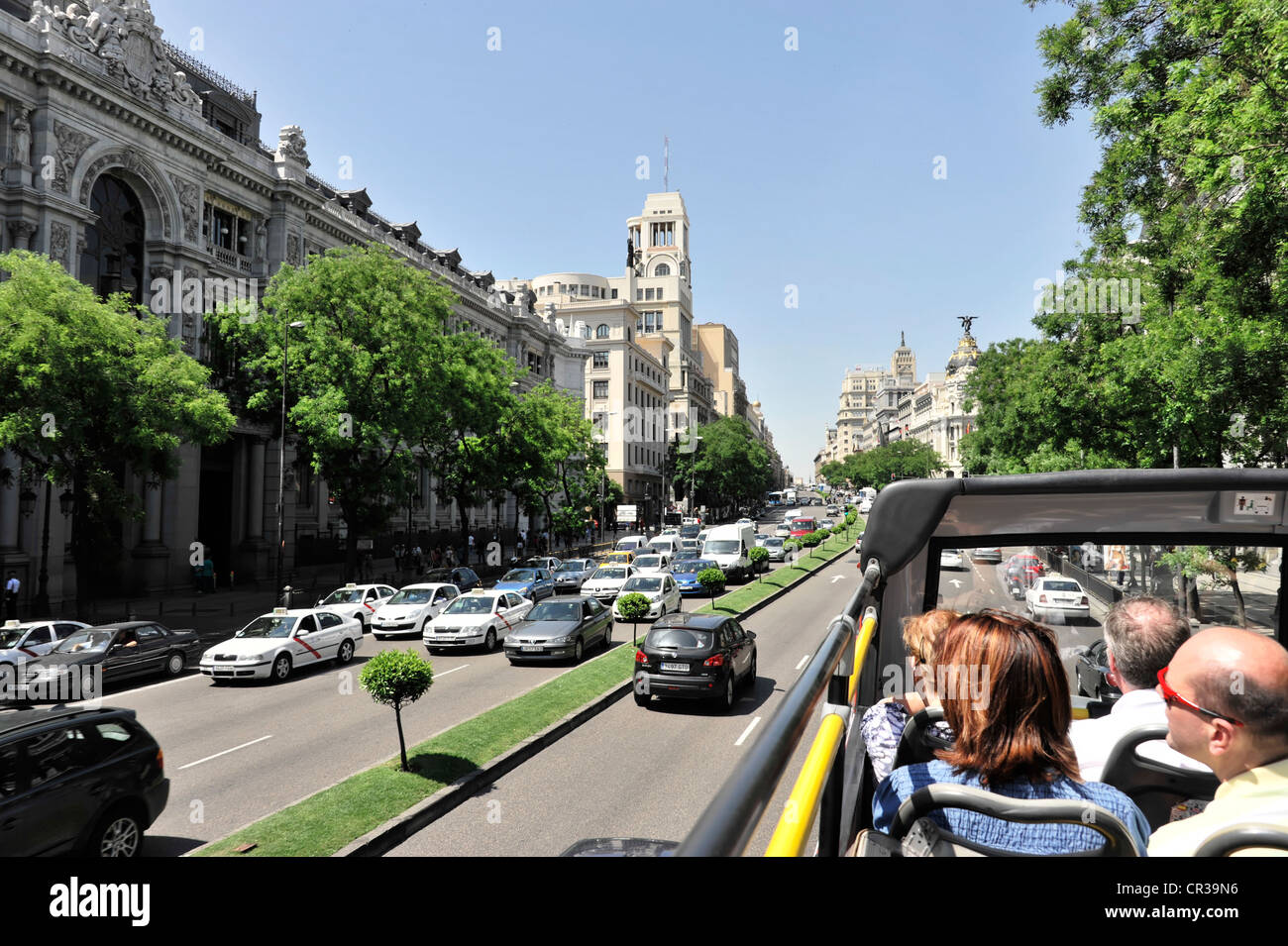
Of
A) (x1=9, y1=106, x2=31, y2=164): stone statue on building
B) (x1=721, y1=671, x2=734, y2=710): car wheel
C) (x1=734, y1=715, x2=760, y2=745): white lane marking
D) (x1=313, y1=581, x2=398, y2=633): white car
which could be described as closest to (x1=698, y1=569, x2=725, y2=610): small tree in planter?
(x1=313, y1=581, x2=398, y2=633): white car

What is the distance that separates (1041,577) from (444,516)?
55.1 m

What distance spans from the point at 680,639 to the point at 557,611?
6.64 m

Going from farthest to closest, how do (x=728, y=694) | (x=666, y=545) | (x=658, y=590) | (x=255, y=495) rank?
(x=666, y=545), (x=255, y=495), (x=658, y=590), (x=728, y=694)

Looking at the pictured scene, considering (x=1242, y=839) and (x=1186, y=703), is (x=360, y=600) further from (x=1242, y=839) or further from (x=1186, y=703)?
(x=1242, y=839)

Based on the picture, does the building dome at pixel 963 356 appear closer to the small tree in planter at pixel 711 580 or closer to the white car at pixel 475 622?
the small tree in planter at pixel 711 580

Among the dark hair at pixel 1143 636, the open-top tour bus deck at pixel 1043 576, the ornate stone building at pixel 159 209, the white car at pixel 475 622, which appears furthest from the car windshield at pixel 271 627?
the dark hair at pixel 1143 636

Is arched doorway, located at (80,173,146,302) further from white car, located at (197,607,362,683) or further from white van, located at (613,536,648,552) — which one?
white van, located at (613,536,648,552)

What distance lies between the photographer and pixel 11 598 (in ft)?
81.9

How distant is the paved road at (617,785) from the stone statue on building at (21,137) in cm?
2881

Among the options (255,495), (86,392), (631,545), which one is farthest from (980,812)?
(631,545)

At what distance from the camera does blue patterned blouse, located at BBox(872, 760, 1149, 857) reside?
2.01 metres

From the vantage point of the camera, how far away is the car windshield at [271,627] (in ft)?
63.7
